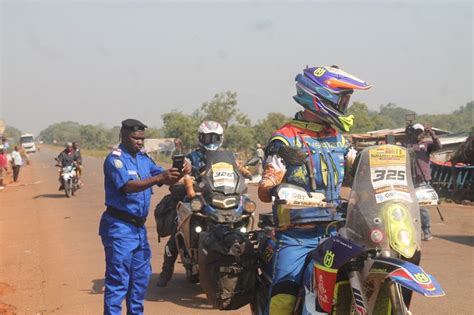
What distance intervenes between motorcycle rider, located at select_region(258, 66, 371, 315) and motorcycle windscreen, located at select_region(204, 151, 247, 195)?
2280mm

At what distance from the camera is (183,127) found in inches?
2039

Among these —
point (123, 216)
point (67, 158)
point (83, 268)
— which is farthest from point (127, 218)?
point (67, 158)

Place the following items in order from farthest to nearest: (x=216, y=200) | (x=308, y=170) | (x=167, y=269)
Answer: (x=167, y=269)
(x=216, y=200)
(x=308, y=170)

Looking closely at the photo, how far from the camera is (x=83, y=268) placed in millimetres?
7973

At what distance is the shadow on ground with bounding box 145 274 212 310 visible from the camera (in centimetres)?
626

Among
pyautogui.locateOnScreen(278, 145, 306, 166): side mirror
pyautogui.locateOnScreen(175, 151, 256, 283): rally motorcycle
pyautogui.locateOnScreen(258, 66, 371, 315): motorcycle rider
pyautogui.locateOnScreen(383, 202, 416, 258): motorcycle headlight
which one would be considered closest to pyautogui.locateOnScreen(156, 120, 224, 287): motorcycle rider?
pyautogui.locateOnScreen(175, 151, 256, 283): rally motorcycle

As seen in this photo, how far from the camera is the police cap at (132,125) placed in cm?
492

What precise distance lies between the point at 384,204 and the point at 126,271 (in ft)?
8.53

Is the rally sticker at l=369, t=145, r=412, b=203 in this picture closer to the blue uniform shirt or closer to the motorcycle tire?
the blue uniform shirt

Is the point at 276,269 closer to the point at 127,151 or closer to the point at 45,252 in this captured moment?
the point at 127,151

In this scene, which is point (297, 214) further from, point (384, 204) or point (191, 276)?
point (191, 276)

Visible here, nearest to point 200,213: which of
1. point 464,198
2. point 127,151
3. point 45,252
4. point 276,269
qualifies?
point 127,151

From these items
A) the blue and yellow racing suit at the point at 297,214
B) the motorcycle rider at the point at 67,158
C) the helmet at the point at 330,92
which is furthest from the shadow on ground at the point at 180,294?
the motorcycle rider at the point at 67,158

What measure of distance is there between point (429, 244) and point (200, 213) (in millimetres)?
4701
